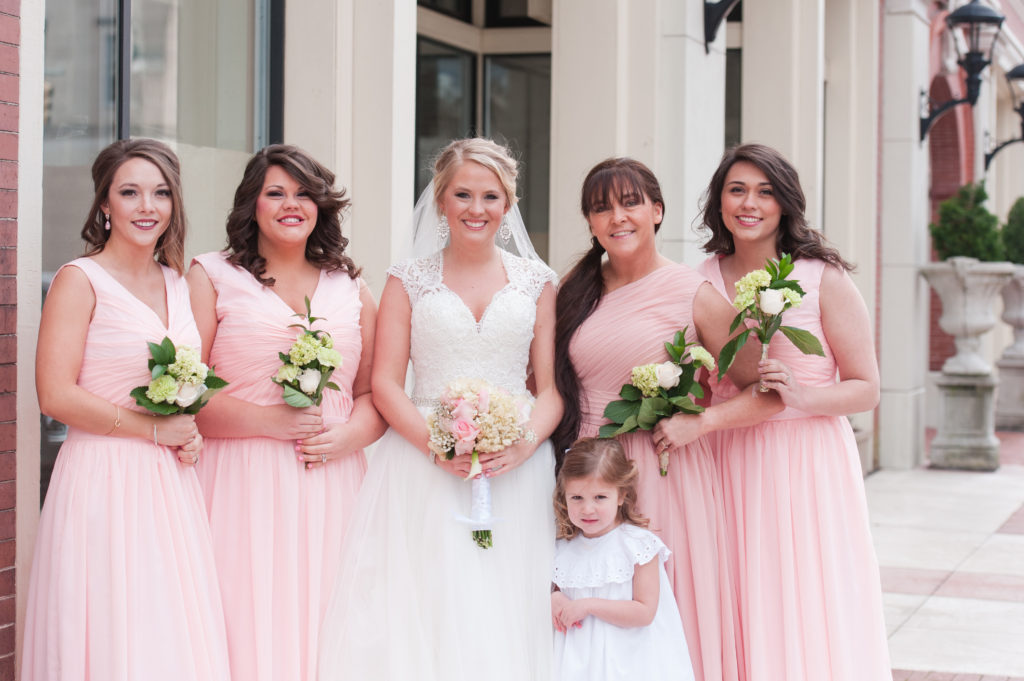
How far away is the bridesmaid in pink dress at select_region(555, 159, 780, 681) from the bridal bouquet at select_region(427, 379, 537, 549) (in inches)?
17.4

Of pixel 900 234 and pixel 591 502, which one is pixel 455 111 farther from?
pixel 591 502

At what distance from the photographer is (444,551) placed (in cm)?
398

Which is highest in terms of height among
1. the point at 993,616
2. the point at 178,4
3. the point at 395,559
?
the point at 178,4

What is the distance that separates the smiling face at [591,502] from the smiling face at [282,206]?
125cm

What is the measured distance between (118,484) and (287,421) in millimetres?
594

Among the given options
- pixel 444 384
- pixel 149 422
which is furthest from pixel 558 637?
pixel 149 422

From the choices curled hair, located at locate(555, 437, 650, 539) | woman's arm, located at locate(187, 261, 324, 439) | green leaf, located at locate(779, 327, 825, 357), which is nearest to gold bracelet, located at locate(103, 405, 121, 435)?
woman's arm, located at locate(187, 261, 324, 439)

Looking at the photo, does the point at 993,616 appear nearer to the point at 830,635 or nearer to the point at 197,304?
the point at 830,635

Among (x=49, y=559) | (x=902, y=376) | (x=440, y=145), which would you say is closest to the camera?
(x=49, y=559)

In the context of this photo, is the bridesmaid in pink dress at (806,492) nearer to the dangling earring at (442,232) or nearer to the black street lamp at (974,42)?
the dangling earring at (442,232)

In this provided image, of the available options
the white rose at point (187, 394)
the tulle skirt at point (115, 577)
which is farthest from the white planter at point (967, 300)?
the tulle skirt at point (115, 577)

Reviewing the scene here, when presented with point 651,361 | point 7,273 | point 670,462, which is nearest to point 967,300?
point 670,462

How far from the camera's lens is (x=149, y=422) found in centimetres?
367

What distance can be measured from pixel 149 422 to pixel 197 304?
513 mm
